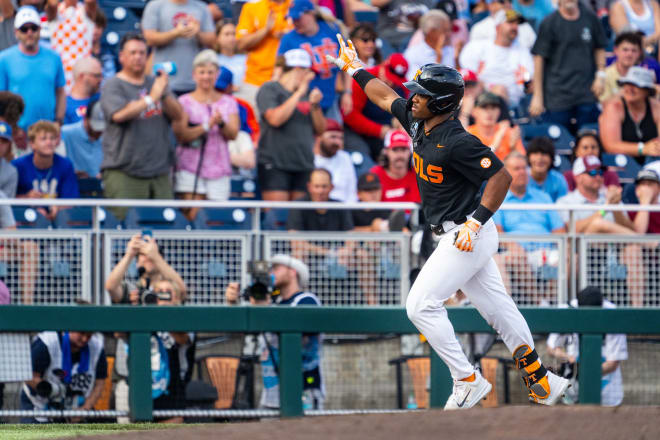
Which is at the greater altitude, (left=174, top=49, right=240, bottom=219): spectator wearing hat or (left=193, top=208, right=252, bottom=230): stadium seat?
(left=174, top=49, right=240, bottom=219): spectator wearing hat

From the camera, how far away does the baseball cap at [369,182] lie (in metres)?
9.58

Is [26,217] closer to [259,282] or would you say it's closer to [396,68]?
[259,282]

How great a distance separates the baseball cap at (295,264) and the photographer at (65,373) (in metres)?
1.44

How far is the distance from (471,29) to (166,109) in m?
4.74

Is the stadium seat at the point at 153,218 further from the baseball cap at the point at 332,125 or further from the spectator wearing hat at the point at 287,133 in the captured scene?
the baseball cap at the point at 332,125

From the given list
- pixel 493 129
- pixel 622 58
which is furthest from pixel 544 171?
pixel 622 58

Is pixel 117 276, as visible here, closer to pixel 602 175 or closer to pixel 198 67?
pixel 198 67

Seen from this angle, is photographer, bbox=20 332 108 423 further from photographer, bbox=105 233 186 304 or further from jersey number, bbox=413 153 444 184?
jersey number, bbox=413 153 444 184

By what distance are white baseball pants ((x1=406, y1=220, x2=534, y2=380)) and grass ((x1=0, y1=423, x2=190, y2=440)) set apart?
1.72m

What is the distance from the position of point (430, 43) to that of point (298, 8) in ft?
6.09

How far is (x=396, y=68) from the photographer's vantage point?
1134 cm

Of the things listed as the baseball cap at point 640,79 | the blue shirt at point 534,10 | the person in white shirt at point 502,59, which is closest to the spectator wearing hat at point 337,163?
the person in white shirt at point 502,59

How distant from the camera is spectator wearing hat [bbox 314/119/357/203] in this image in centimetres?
1008

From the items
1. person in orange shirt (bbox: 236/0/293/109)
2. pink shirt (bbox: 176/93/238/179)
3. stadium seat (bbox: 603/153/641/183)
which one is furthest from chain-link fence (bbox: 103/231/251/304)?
stadium seat (bbox: 603/153/641/183)
